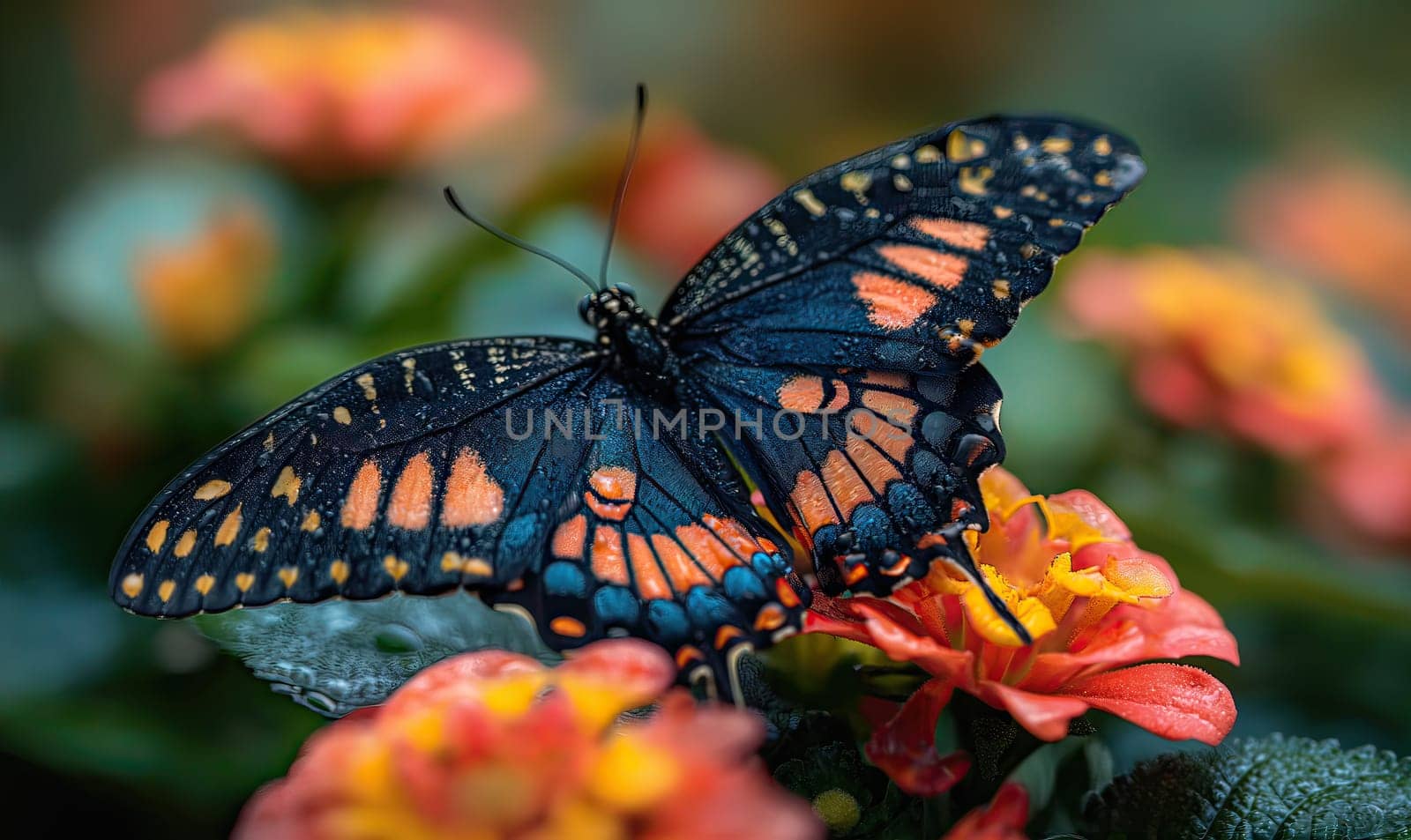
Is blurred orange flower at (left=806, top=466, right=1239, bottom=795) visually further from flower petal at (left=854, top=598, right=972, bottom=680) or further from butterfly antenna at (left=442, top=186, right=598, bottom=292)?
butterfly antenna at (left=442, top=186, right=598, bottom=292)

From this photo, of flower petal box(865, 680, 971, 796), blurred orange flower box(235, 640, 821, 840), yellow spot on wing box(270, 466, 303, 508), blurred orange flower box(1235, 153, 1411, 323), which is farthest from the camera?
blurred orange flower box(1235, 153, 1411, 323)

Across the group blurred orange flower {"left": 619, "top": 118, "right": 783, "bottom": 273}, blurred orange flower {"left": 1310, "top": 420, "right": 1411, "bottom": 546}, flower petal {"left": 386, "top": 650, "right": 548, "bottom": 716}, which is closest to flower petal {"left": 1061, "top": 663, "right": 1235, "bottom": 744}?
flower petal {"left": 386, "top": 650, "right": 548, "bottom": 716}

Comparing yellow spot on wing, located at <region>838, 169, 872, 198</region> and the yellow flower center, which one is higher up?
yellow spot on wing, located at <region>838, 169, 872, 198</region>

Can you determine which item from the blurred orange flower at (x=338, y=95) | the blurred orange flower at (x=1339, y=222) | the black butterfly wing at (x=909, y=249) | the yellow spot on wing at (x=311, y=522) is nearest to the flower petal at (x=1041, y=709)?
the black butterfly wing at (x=909, y=249)

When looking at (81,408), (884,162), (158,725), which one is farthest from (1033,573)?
(81,408)

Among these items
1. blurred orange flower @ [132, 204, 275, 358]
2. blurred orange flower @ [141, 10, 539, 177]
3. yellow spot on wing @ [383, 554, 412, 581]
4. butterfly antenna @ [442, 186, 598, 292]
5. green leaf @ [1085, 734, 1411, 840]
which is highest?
blurred orange flower @ [141, 10, 539, 177]

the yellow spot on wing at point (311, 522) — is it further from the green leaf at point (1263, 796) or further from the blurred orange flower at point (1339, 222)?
the blurred orange flower at point (1339, 222)
